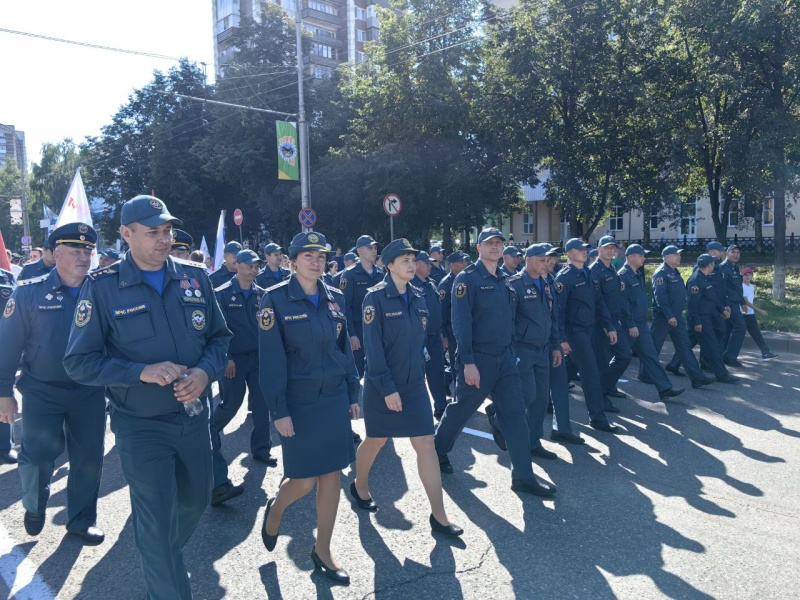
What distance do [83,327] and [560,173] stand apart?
1816cm

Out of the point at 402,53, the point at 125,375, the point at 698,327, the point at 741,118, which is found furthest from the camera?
the point at 402,53

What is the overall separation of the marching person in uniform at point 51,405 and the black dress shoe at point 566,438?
408 cm

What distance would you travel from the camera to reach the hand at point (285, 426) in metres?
3.74

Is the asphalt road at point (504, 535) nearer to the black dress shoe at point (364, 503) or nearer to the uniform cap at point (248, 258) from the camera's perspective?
the black dress shoe at point (364, 503)

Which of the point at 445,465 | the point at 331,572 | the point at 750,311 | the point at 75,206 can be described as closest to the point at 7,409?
the point at 331,572

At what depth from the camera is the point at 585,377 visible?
22.7ft

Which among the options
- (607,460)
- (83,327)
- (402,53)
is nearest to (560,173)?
(402,53)

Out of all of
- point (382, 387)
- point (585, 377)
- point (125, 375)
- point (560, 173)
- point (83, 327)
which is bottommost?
point (585, 377)

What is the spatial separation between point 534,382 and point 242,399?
2500mm

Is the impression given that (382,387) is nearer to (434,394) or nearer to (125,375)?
(125,375)

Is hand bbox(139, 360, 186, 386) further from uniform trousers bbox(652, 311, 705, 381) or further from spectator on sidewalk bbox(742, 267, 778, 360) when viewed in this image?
spectator on sidewalk bbox(742, 267, 778, 360)

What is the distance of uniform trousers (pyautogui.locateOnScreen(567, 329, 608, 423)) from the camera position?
22.5ft

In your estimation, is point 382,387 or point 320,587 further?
point 382,387

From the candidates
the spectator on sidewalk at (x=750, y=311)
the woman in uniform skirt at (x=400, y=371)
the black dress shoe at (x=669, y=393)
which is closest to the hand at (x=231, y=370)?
the woman in uniform skirt at (x=400, y=371)
